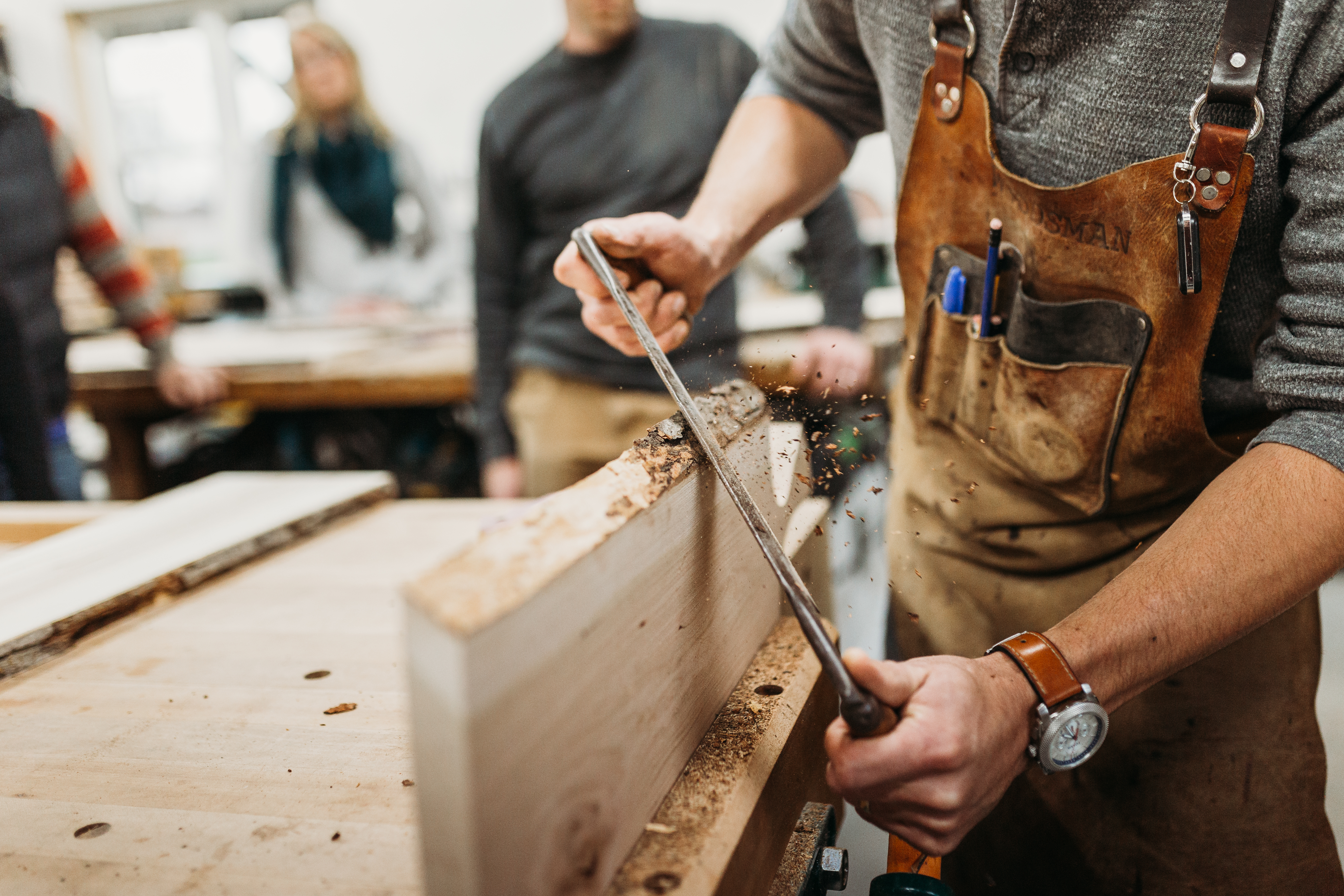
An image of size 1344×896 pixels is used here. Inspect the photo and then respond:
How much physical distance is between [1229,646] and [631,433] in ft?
3.70

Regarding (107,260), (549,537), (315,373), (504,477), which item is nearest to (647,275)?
(549,537)

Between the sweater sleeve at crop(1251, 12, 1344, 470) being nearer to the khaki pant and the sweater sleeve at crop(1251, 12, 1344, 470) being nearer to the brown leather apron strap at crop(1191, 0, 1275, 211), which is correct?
the brown leather apron strap at crop(1191, 0, 1275, 211)

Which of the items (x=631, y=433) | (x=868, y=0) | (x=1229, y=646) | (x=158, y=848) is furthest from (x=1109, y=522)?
(x=631, y=433)

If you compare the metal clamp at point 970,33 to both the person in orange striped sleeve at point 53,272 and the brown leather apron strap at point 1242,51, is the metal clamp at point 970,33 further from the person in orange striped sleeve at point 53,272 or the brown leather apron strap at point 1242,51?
the person in orange striped sleeve at point 53,272

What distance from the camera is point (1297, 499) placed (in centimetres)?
63

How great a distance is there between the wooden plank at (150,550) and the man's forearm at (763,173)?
0.72 meters

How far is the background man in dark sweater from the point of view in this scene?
171 cm

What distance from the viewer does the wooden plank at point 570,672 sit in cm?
42

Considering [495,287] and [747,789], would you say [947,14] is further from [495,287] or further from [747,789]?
[495,287]

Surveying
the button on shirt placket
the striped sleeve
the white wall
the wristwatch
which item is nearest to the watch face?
the wristwatch

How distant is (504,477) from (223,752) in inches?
50.7

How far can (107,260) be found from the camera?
2.28 metres

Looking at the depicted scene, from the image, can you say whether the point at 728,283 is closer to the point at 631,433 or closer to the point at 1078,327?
the point at 631,433

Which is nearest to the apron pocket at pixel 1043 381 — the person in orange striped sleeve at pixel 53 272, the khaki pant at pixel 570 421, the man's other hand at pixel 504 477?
the khaki pant at pixel 570 421
